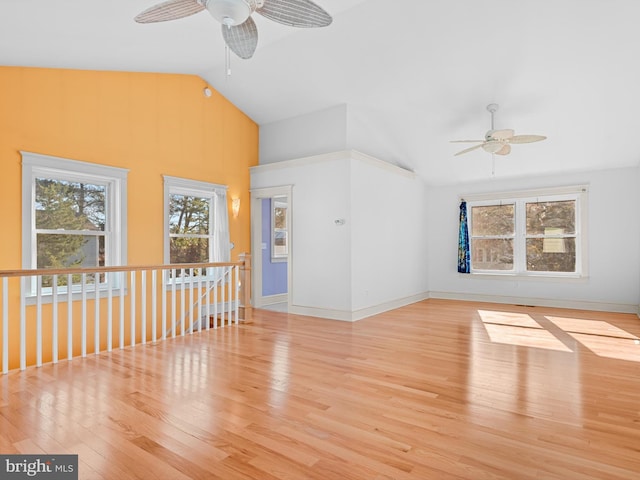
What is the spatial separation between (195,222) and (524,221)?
6.23 metres

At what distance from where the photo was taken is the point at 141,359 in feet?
12.6

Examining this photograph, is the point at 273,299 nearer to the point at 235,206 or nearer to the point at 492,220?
the point at 235,206

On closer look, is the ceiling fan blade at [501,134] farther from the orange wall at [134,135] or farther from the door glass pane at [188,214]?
the door glass pane at [188,214]

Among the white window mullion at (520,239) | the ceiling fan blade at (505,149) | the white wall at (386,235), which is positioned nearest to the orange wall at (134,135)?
the white wall at (386,235)

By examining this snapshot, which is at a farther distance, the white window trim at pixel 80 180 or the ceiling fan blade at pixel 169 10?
the white window trim at pixel 80 180

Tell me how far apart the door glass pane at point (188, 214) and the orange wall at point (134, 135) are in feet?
1.05

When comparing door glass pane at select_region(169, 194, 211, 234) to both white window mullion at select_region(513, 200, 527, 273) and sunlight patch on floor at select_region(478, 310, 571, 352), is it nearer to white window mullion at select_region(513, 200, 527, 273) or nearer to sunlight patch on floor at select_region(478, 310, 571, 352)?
sunlight patch on floor at select_region(478, 310, 571, 352)

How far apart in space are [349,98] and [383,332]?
3526mm

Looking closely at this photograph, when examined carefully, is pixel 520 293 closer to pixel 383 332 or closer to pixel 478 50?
pixel 383 332

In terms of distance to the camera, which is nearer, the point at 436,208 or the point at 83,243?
the point at 83,243

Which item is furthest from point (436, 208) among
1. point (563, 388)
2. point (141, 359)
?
point (141, 359)

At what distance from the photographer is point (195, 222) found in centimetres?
633

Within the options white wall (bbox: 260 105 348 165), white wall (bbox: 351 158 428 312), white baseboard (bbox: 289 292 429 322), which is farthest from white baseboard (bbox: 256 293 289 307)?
white wall (bbox: 260 105 348 165)

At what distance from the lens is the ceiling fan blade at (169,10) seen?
2.53 meters
